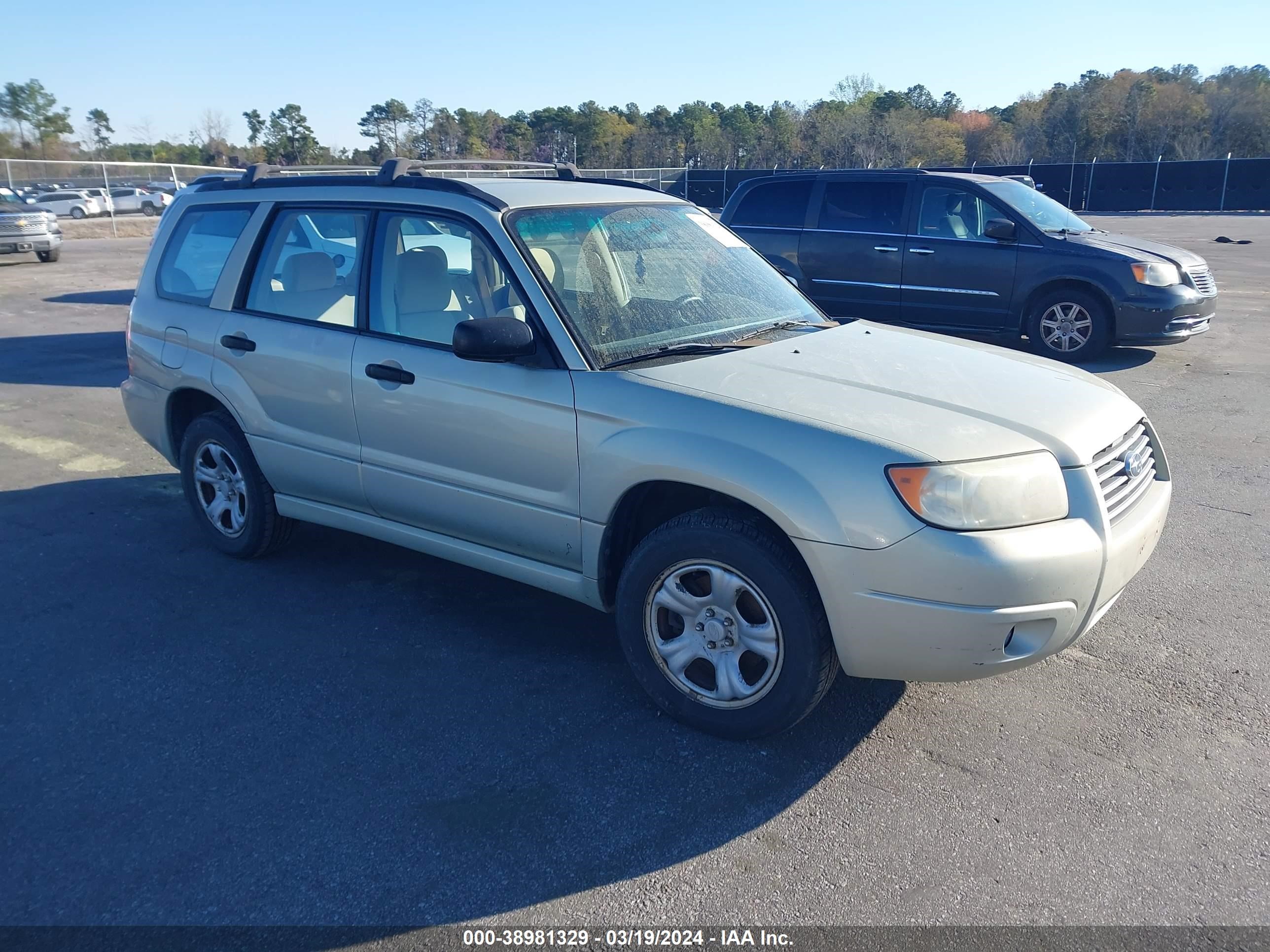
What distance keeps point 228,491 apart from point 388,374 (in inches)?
61.2

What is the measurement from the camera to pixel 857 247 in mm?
11102

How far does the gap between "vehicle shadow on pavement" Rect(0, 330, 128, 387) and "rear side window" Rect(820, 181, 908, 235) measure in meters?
7.60

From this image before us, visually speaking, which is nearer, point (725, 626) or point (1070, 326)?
point (725, 626)

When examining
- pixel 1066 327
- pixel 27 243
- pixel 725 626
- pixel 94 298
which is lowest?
pixel 94 298

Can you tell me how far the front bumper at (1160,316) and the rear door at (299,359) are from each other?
8307 mm

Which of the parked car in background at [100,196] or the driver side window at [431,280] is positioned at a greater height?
the parked car in background at [100,196]

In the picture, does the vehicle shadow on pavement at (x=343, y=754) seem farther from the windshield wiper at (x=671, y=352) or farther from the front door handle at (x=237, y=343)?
the windshield wiper at (x=671, y=352)

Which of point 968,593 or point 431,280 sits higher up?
point 431,280

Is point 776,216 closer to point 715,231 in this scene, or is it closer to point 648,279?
point 715,231

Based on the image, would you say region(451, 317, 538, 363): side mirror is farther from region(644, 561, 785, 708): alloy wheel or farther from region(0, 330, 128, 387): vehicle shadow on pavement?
region(0, 330, 128, 387): vehicle shadow on pavement

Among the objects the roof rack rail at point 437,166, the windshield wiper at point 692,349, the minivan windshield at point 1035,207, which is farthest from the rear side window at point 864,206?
the windshield wiper at point 692,349

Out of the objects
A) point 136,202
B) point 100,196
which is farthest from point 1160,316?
point 100,196

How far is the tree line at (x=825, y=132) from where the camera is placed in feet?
209

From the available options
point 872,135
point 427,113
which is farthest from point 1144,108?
point 427,113
